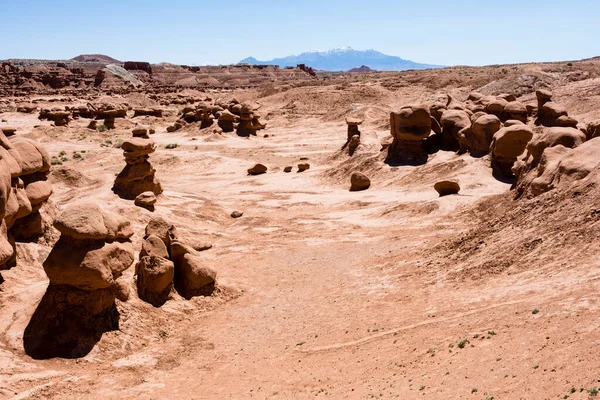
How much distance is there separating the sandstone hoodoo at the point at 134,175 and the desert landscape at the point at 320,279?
8cm

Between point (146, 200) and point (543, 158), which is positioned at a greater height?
point (543, 158)

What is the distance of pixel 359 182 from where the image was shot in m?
27.2

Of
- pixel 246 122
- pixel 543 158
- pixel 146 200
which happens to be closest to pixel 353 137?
pixel 246 122

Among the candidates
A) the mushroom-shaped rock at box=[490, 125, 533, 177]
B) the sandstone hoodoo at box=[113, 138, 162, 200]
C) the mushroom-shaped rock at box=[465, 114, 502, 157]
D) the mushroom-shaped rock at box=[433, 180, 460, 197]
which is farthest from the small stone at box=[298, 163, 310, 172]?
the mushroom-shaped rock at box=[433, 180, 460, 197]

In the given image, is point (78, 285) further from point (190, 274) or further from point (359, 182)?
point (359, 182)

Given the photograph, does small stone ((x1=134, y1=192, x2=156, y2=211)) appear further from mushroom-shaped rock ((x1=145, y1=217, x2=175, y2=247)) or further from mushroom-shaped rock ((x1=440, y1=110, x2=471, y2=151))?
mushroom-shaped rock ((x1=440, y1=110, x2=471, y2=151))

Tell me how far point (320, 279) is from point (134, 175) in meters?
10.8

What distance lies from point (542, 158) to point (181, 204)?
1363 centimetres

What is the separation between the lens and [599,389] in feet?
20.0

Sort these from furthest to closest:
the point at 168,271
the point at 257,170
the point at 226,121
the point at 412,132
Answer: the point at 226,121
the point at 257,170
the point at 412,132
the point at 168,271

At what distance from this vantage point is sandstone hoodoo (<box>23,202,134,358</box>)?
10867mm

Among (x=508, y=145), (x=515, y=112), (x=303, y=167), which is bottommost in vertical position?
(x=303, y=167)

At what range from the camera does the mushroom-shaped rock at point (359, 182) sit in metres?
27.2

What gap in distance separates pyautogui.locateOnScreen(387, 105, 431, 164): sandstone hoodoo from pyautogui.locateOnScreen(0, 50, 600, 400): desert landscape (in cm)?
10
